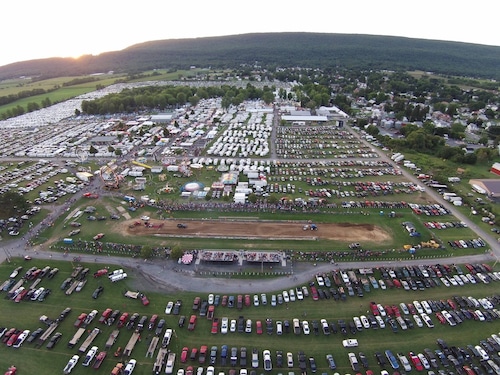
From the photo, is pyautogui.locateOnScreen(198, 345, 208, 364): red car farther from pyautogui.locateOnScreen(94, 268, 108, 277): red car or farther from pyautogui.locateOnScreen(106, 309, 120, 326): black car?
pyautogui.locateOnScreen(94, 268, 108, 277): red car

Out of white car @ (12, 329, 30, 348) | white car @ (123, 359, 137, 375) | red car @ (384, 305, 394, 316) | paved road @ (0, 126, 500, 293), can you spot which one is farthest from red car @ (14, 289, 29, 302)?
red car @ (384, 305, 394, 316)

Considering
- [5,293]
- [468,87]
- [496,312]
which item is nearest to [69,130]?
[5,293]

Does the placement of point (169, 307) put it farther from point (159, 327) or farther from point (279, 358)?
point (279, 358)

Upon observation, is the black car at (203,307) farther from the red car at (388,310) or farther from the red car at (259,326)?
the red car at (388,310)

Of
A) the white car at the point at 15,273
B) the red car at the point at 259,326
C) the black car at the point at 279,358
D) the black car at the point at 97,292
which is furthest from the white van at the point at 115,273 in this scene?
the black car at the point at 279,358

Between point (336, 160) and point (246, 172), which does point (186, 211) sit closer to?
point (246, 172)
